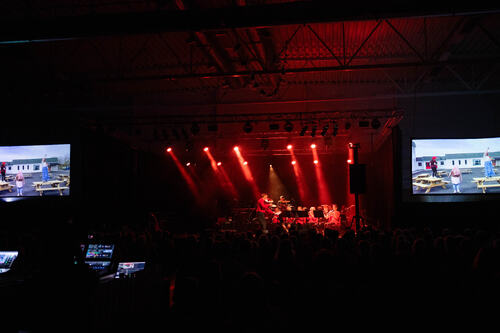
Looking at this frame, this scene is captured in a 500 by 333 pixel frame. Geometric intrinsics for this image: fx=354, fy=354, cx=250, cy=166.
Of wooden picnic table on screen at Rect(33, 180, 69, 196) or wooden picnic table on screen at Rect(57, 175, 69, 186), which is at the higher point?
wooden picnic table on screen at Rect(57, 175, 69, 186)

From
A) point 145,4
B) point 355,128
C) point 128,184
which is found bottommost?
point 128,184

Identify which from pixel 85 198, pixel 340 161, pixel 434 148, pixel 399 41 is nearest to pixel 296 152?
pixel 340 161

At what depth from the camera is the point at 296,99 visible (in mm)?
14047

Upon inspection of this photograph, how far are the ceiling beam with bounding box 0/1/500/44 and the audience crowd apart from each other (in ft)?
11.1

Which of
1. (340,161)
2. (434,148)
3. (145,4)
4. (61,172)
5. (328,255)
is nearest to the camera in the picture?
(328,255)

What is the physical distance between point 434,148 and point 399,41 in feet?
12.7

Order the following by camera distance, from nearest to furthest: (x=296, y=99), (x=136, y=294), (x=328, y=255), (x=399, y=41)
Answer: (x=136, y=294)
(x=328, y=255)
(x=399, y=41)
(x=296, y=99)

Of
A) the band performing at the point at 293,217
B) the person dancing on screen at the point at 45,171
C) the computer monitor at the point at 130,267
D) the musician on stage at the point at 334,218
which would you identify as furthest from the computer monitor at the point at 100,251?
the musician on stage at the point at 334,218

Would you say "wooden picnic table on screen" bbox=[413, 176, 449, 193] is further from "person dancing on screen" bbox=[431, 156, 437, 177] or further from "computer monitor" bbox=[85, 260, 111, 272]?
"computer monitor" bbox=[85, 260, 111, 272]

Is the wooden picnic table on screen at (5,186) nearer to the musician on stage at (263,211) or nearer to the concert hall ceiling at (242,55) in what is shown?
the concert hall ceiling at (242,55)

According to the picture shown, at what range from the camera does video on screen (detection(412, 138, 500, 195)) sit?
11398 mm

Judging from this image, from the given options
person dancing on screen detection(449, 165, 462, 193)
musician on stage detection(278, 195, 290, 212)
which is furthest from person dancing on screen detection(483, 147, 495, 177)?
musician on stage detection(278, 195, 290, 212)

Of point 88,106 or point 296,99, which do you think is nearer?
point 296,99

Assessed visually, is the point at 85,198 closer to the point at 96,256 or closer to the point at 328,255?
the point at 96,256
